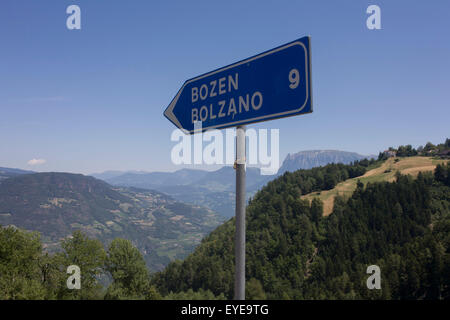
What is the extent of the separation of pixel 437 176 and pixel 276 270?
120 m

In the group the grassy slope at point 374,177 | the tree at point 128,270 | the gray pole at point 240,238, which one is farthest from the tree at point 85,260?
the grassy slope at point 374,177

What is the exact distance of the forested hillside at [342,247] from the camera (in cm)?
9875

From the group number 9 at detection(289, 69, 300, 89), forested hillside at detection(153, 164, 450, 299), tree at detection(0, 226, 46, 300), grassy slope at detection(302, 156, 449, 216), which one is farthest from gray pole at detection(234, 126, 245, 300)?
grassy slope at detection(302, 156, 449, 216)

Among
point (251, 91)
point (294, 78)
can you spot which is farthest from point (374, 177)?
point (294, 78)

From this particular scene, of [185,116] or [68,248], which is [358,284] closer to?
[68,248]

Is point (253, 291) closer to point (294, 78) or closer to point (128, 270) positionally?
point (294, 78)

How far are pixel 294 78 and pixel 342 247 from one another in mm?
144820

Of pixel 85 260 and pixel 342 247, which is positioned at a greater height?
pixel 85 260

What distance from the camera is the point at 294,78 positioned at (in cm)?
273

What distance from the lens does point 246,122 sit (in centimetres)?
302

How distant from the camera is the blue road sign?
2.68 meters

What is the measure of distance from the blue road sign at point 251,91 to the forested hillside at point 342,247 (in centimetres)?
10056
